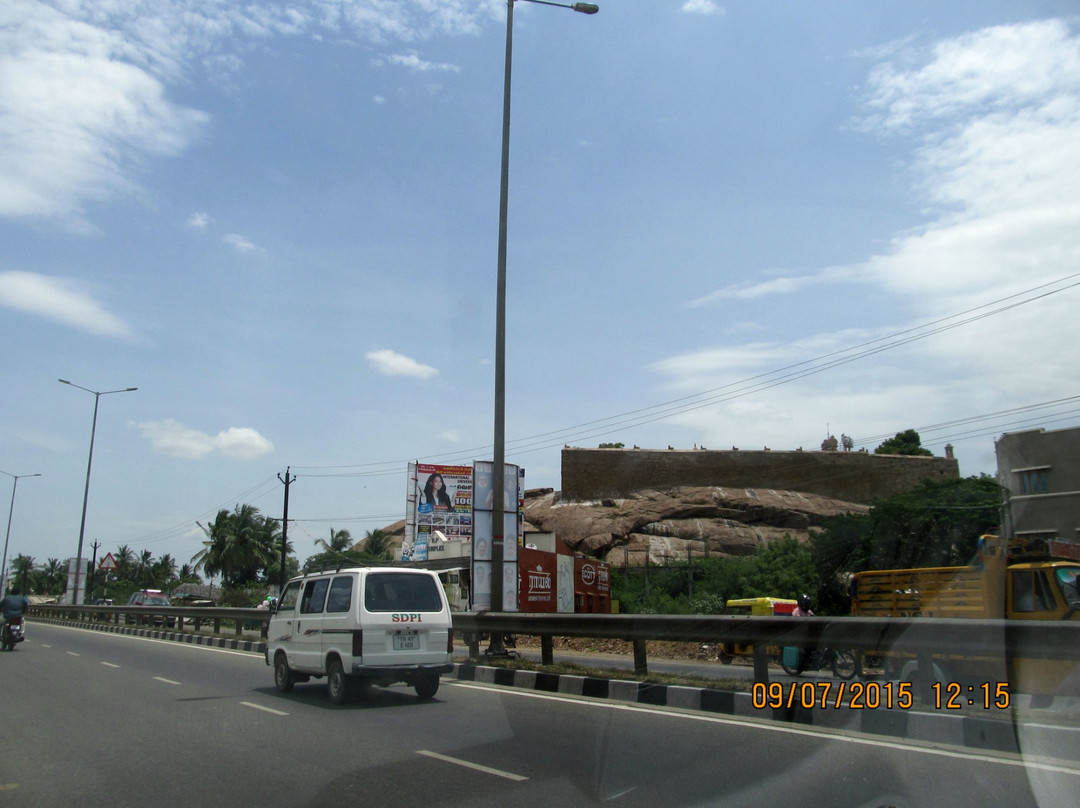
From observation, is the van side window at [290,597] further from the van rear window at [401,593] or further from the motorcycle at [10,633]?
the motorcycle at [10,633]

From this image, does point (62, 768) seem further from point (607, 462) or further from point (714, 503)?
point (607, 462)

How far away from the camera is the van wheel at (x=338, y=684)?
1084 cm

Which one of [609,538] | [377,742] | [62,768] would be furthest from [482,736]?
[609,538]

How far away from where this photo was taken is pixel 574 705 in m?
10.3

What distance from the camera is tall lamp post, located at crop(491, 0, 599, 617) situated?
14.5 meters

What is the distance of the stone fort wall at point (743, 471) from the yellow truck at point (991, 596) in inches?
2069

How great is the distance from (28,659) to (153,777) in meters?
15.2

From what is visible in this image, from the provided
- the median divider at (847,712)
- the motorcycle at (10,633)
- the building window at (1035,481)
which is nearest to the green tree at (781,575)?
the building window at (1035,481)

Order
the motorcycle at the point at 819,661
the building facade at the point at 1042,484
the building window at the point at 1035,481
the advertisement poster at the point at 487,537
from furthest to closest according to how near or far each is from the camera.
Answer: the building window at the point at 1035,481, the building facade at the point at 1042,484, the advertisement poster at the point at 487,537, the motorcycle at the point at 819,661

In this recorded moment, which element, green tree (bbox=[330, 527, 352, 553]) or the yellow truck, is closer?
the yellow truck

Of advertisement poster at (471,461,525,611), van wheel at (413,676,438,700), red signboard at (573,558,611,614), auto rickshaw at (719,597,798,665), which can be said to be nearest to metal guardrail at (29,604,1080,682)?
van wheel at (413,676,438,700)

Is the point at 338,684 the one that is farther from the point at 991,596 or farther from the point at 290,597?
the point at 991,596

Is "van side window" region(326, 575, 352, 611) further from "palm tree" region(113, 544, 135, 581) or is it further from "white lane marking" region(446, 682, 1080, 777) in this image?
"palm tree" region(113, 544, 135, 581)

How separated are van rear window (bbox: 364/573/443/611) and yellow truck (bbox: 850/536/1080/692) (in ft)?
20.3
